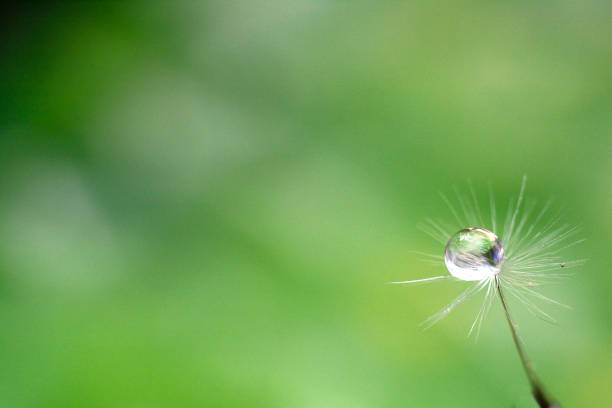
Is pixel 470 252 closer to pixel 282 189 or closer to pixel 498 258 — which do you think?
pixel 498 258

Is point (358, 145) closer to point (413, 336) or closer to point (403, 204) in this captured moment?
point (403, 204)

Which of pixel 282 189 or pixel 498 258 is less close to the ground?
pixel 282 189

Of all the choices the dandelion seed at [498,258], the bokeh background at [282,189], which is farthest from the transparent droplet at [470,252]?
the bokeh background at [282,189]

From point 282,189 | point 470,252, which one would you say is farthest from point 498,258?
point 282,189

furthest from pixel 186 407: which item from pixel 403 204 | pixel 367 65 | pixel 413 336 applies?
pixel 367 65

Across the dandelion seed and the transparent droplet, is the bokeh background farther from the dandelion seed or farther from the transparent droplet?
the transparent droplet
